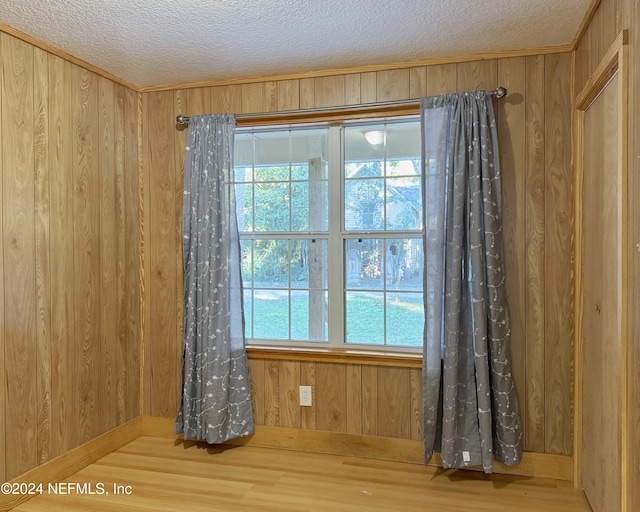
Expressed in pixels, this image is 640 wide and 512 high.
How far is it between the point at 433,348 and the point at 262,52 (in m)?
1.99

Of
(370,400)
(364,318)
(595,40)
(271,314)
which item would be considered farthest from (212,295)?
(595,40)

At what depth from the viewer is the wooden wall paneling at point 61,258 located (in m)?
2.76

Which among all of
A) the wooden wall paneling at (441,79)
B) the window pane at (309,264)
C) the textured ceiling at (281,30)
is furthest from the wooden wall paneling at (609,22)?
the window pane at (309,264)

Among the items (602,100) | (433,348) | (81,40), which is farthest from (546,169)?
(81,40)

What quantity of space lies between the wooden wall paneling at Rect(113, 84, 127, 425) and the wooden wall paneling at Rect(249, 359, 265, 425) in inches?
34.4

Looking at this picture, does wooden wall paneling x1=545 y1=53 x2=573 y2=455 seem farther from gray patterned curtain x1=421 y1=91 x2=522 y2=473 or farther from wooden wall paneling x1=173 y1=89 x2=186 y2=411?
wooden wall paneling x1=173 y1=89 x2=186 y2=411

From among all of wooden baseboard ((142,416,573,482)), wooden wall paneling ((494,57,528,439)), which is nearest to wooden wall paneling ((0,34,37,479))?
wooden baseboard ((142,416,573,482))

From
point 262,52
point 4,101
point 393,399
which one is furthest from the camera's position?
point 393,399

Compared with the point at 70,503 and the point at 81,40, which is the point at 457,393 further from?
the point at 81,40

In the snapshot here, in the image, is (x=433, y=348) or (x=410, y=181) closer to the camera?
(x=433, y=348)

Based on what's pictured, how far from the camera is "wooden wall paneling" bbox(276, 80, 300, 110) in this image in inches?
125

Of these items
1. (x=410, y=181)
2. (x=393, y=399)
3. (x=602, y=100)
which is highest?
(x=602, y=100)

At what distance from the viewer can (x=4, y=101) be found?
2461 mm

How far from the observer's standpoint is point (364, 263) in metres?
3.19
